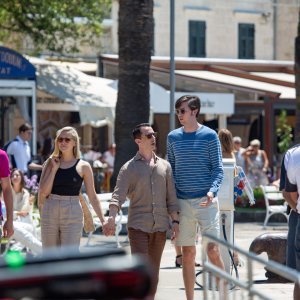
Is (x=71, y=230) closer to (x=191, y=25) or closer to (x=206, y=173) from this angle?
(x=206, y=173)

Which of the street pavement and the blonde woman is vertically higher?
the blonde woman

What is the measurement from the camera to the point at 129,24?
21.3 m

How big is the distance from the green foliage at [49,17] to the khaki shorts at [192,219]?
71.3 feet

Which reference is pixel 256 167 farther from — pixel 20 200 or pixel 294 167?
pixel 294 167

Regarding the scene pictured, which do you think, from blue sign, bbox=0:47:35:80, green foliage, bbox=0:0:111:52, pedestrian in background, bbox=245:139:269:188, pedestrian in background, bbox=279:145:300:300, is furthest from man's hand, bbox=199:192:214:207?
green foliage, bbox=0:0:111:52

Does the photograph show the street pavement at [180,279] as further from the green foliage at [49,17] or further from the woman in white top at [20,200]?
the green foliage at [49,17]

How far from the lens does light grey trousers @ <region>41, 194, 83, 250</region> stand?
33.7ft

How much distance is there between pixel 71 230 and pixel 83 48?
3436 cm

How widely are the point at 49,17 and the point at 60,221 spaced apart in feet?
72.9

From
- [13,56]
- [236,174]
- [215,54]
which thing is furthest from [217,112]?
[236,174]

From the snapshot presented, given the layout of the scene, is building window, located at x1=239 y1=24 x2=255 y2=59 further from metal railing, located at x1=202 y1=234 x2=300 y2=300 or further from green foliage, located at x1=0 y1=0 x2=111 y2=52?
metal railing, located at x1=202 y1=234 x2=300 y2=300

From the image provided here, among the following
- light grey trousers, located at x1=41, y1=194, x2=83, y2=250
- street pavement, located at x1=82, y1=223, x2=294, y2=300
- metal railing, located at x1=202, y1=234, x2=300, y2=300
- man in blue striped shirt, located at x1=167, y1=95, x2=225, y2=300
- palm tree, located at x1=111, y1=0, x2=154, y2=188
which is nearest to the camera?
metal railing, located at x1=202, y1=234, x2=300, y2=300

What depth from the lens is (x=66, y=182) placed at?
1036 centimetres

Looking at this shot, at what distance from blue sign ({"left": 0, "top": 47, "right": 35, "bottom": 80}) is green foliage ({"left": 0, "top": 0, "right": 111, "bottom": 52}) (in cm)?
454
